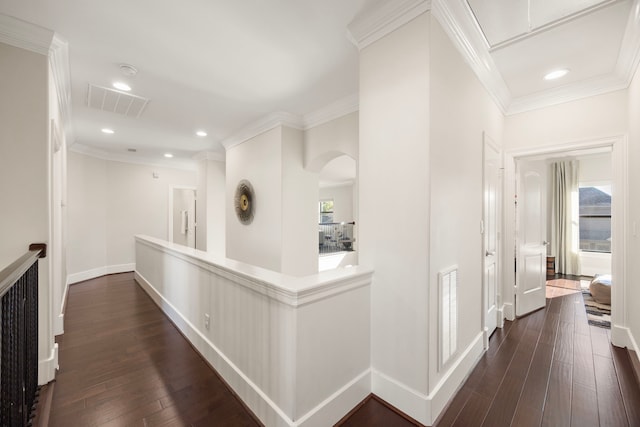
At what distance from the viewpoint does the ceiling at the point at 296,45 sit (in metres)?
1.81

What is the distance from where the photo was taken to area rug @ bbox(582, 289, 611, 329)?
10.4 ft

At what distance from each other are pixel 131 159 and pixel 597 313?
354 inches

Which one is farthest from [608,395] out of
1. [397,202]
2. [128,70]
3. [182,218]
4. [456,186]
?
[182,218]

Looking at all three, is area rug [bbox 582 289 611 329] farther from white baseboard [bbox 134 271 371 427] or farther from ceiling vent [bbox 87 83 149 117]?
ceiling vent [bbox 87 83 149 117]

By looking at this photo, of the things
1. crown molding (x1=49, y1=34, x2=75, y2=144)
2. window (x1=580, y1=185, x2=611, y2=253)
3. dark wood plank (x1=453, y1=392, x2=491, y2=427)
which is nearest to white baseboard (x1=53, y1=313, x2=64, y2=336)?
crown molding (x1=49, y1=34, x2=75, y2=144)

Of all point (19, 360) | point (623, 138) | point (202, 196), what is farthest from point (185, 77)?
point (623, 138)

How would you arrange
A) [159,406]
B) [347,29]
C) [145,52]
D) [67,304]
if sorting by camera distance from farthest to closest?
[67,304], [145,52], [347,29], [159,406]

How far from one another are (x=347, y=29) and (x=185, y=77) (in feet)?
5.88

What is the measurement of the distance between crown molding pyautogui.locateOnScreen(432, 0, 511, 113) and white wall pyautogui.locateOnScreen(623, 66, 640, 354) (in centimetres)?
104

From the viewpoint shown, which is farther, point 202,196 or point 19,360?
point 202,196

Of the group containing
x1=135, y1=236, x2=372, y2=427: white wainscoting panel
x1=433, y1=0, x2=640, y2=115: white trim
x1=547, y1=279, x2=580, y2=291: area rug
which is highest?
x1=433, y1=0, x2=640, y2=115: white trim

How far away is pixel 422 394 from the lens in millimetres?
1666

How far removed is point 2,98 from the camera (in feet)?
6.18

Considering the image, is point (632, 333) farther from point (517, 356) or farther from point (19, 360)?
point (19, 360)
